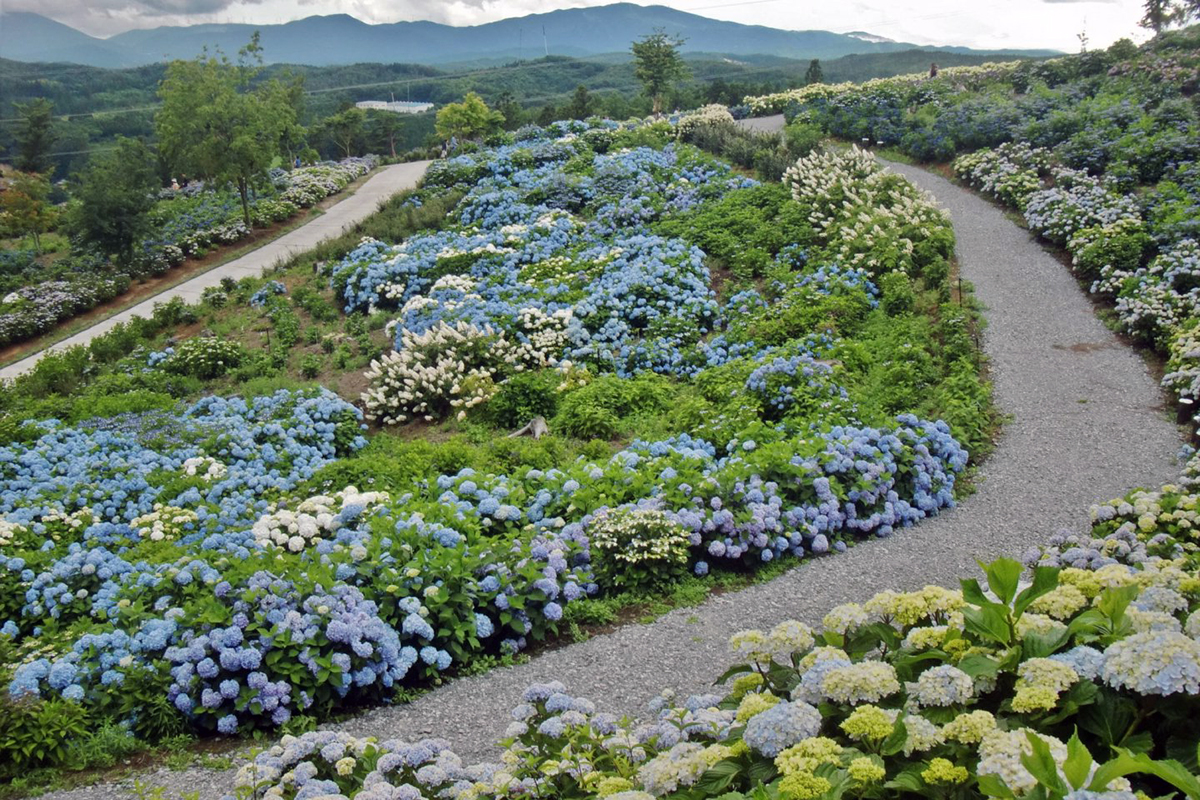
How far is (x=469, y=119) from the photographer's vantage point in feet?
102

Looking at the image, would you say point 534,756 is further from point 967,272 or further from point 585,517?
point 967,272

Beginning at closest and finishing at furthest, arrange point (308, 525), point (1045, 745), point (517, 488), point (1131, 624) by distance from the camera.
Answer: point (1045, 745)
point (1131, 624)
point (308, 525)
point (517, 488)

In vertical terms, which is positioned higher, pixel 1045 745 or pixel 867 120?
pixel 867 120

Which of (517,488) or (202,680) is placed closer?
(202,680)

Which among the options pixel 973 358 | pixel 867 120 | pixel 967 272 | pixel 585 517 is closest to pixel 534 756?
pixel 585 517

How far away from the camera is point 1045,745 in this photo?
6.86 ft

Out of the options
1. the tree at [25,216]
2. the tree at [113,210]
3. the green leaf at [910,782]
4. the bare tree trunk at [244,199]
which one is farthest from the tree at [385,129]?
the green leaf at [910,782]

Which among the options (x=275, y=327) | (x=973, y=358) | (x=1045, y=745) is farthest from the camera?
(x=275, y=327)

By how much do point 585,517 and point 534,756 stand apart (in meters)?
3.12

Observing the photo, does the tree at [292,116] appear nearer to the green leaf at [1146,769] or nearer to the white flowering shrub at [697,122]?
the white flowering shrub at [697,122]

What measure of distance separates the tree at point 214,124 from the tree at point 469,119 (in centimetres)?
1078

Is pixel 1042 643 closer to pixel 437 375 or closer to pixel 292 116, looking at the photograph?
pixel 437 375

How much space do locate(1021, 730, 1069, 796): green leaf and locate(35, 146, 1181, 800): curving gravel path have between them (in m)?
3.01

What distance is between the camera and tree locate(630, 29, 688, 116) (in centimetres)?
2875
